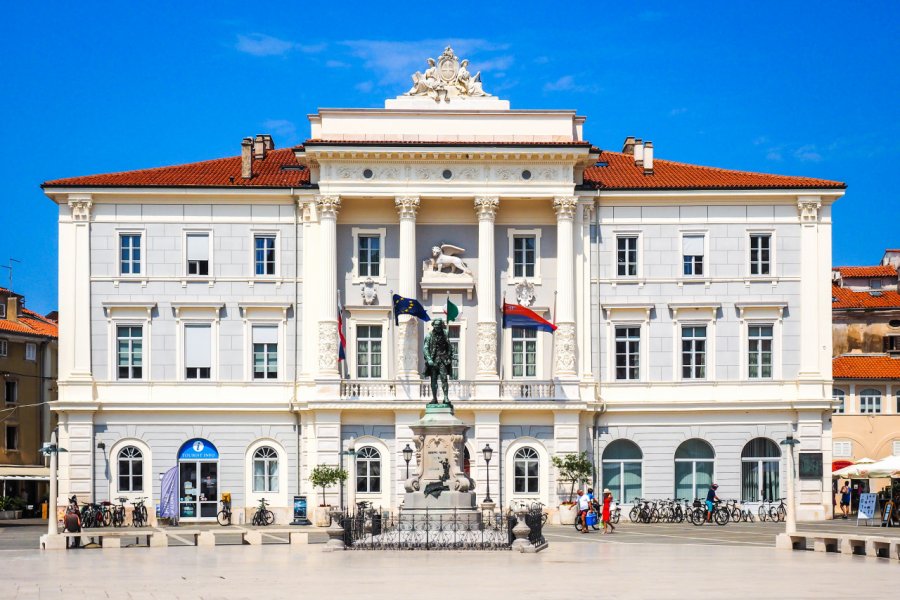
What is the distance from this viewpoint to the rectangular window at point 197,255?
62.3 m

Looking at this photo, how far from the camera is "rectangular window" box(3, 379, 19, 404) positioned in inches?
3295

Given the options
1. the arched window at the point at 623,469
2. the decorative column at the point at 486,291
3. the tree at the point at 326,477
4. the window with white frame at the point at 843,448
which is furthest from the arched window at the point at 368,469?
the window with white frame at the point at 843,448

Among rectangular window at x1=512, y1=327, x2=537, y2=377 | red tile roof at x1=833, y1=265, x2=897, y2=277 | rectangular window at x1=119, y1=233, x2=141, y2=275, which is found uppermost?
red tile roof at x1=833, y1=265, x2=897, y2=277

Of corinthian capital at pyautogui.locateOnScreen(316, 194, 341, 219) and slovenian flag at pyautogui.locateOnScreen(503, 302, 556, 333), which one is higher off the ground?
corinthian capital at pyautogui.locateOnScreen(316, 194, 341, 219)

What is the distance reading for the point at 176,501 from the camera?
6131cm

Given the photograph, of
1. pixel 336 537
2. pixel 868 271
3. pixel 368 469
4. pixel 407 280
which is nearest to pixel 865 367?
pixel 868 271

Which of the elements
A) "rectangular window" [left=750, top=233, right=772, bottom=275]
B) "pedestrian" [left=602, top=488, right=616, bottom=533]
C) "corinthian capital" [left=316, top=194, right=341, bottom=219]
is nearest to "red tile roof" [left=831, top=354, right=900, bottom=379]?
"rectangular window" [left=750, top=233, right=772, bottom=275]

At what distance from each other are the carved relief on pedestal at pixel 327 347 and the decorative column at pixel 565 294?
8799 mm

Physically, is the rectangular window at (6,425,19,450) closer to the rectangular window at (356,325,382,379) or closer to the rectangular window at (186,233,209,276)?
the rectangular window at (186,233,209,276)

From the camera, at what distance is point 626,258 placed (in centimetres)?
6300

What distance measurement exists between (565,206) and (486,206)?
124 inches

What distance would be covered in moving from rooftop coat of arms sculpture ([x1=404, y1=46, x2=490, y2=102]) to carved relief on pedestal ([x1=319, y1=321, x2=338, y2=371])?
33.9 ft

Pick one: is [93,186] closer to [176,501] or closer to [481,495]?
[176,501]

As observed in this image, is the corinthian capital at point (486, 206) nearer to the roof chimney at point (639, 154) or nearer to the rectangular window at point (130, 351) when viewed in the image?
the roof chimney at point (639, 154)
